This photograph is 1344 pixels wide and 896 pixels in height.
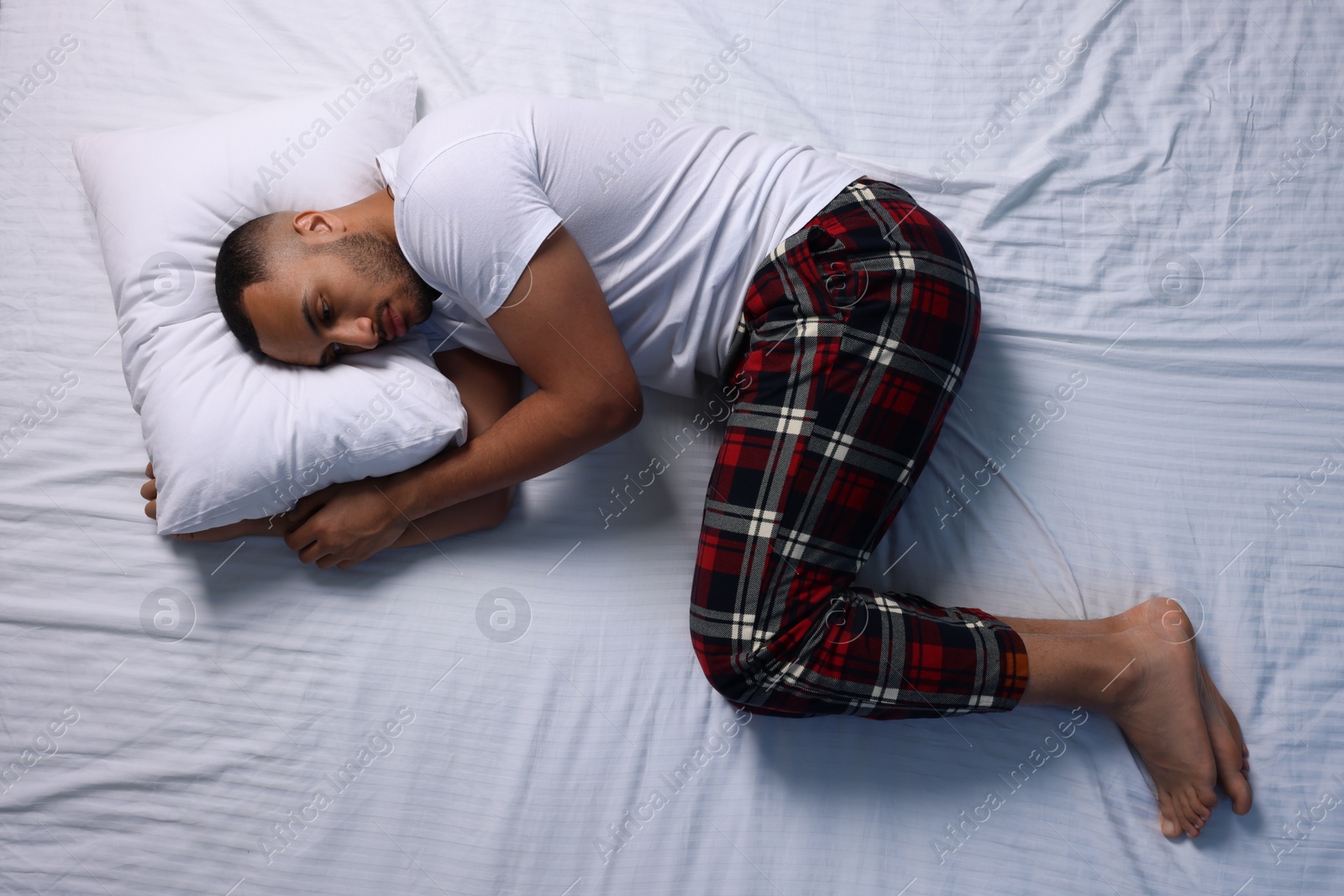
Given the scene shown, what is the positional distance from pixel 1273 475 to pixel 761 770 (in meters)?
0.80

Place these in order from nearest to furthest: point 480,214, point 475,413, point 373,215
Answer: point 480,214, point 373,215, point 475,413

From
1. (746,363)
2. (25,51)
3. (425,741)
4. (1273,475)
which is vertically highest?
(25,51)

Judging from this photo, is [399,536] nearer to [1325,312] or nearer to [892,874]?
[892,874]

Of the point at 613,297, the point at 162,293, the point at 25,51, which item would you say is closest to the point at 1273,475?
the point at 613,297

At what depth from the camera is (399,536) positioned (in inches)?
39.8

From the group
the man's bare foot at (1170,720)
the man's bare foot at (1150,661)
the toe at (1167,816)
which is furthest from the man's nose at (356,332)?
the toe at (1167,816)

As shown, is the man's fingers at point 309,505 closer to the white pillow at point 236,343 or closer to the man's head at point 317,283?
the white pillow at point 236,343

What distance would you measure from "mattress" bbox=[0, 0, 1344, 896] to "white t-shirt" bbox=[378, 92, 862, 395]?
0.19 m

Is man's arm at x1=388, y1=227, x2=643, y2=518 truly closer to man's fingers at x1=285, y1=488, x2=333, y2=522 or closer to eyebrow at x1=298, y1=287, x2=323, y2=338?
man's fingers at x1=285, y1=488, x2=333, y2=522

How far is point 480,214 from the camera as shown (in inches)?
33.3

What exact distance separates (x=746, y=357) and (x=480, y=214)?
36 cm

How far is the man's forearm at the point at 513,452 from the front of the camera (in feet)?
3.05

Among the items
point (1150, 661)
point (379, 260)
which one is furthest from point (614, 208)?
point (1150, 661)

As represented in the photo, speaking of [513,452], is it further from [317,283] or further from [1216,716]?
[1216,716]
